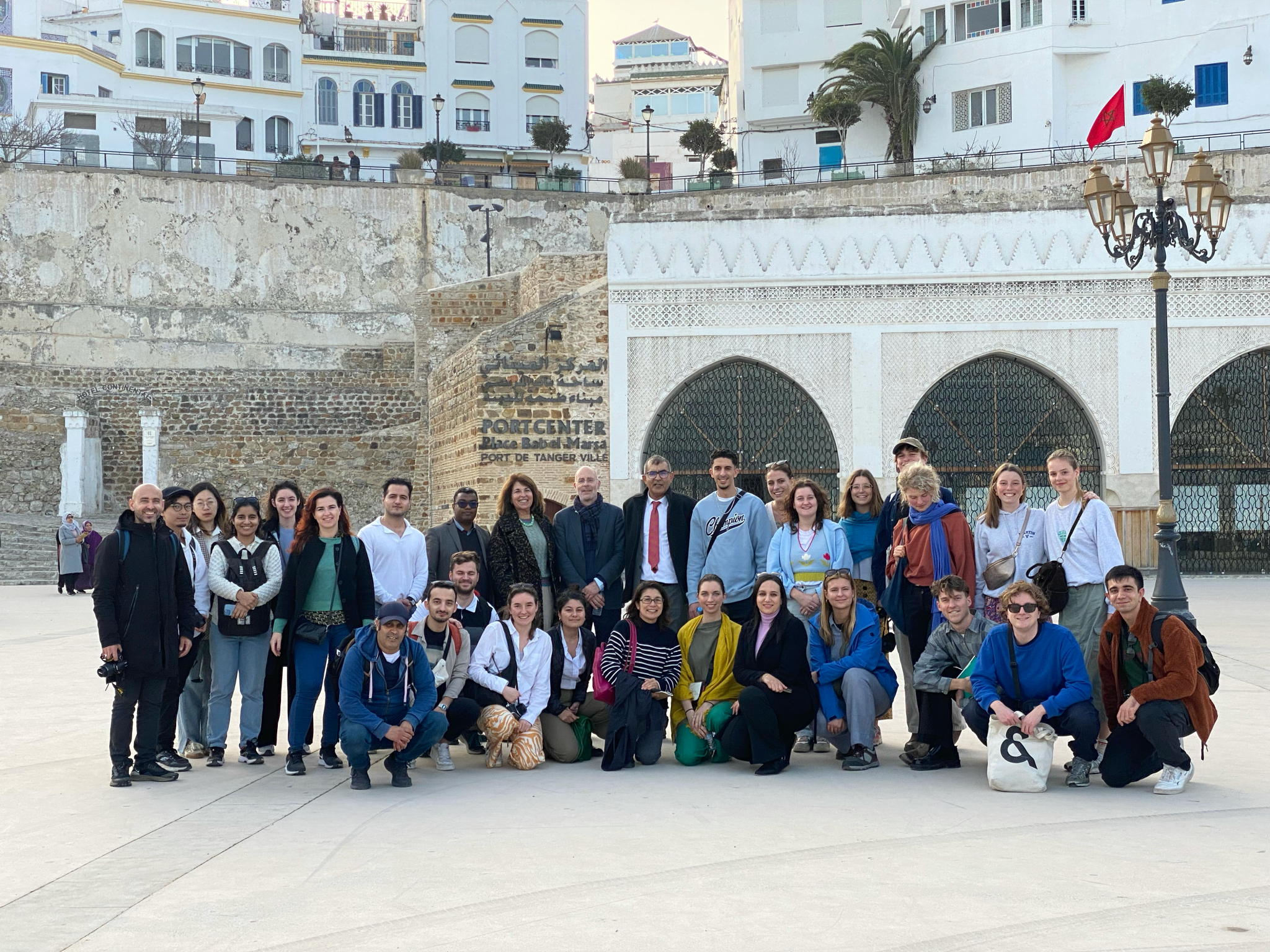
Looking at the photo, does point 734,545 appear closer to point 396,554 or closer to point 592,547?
point 592,547

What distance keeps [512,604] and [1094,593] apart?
270cm

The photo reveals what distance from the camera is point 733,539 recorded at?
23.7 ft

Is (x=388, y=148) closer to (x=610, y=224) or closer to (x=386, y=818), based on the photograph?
(x=610, y=224)

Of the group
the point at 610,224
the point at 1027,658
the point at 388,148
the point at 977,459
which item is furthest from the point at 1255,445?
the point at 388,148

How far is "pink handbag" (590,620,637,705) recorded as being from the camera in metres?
6.49

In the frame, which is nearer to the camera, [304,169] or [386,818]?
[386,818]

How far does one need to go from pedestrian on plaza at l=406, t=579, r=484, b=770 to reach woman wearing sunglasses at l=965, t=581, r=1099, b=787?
2.24 m

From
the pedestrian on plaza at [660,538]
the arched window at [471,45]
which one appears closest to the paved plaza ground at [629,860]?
the pedestrian on plaza at [660,538]

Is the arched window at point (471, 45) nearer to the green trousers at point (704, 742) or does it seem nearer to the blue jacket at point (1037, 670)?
the green trousers at point (704, 742)

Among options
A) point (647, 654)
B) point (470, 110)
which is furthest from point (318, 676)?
point (470, 110)

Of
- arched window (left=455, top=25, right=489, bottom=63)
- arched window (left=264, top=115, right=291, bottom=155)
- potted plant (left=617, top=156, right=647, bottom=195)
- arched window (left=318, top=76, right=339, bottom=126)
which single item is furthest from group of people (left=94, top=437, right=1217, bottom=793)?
arched window (left=455, top=25, right=489, bottom=63)

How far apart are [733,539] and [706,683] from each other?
96 cm

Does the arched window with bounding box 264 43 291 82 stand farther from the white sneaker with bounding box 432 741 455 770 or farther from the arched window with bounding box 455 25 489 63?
the white sneaker with bounding box 432 741 455 770

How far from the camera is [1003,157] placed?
31875mm
